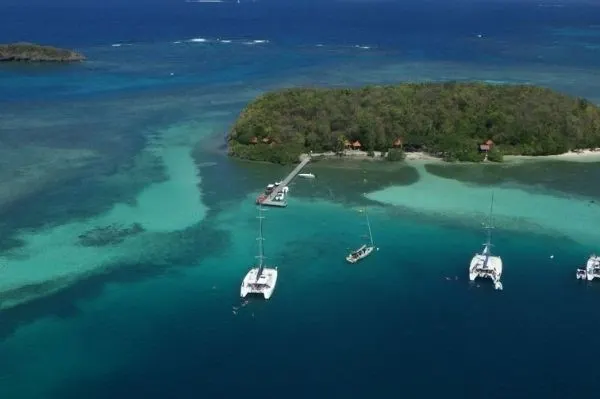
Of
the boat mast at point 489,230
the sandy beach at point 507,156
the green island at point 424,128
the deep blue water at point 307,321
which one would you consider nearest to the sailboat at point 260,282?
the deep blue water at point 307,321

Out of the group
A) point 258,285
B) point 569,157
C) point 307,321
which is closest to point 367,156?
point 569,157

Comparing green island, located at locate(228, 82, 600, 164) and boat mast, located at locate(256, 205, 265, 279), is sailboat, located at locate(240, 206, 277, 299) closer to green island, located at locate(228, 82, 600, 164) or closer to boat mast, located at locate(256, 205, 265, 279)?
boat mast, located at locate(256, 205, 265, 279)

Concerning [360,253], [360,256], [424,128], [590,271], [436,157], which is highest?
[424,128]

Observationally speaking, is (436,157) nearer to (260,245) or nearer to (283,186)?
(283,186)

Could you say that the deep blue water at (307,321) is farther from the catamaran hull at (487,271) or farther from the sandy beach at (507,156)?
the sandy beach at (507,156)

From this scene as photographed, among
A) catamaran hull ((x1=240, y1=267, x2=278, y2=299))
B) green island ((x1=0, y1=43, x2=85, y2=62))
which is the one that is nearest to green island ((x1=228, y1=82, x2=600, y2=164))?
catamaran hull ((x1=240, y1=267, x2=278, y2=299))

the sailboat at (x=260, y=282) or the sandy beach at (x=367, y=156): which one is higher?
the sandy beach at (x=367, y=156)
